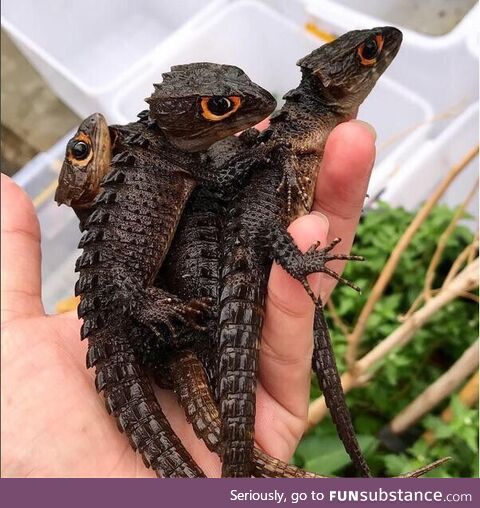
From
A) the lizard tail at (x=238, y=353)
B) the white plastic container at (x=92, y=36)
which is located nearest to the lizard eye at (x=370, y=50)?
the lizard tail at (x=238, y=353)

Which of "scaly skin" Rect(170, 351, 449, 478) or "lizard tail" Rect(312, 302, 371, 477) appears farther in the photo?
"lizard tail" Rect(312, 302, 371, 477)

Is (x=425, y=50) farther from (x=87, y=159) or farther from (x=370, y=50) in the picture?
(x=87, y=159)

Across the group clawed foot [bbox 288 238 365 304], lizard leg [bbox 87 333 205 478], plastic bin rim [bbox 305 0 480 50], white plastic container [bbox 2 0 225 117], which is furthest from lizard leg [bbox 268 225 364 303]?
white plastic container [bbox 2 0 225 117]

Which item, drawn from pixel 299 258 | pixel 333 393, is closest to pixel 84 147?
pixel 299 258

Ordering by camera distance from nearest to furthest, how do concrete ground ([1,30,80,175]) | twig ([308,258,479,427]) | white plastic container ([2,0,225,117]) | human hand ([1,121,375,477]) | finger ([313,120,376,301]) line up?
human hand ([1,121,375,477]), finger ([313,120,376,301]), twig ([308,258,479,427]), concrete ground ([1,30,80,175]), white plastic container ([2,0,225,117])

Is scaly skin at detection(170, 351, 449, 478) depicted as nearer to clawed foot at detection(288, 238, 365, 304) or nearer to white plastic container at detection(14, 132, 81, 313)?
clawed foot at detection(288, 238, 365, 304)

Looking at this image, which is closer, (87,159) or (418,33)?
(87,159)
